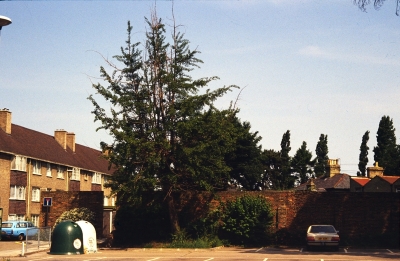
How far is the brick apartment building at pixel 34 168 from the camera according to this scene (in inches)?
2184

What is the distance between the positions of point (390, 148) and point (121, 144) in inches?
1950

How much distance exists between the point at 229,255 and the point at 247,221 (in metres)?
7.41

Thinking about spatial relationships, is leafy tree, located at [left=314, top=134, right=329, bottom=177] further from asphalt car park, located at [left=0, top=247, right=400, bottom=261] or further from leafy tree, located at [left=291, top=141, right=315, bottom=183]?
asphalt car park, located at [left=0, top=247, right=400, bottom=261]

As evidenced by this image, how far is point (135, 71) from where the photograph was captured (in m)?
37.5

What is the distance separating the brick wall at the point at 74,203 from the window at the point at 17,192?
46.4 ft

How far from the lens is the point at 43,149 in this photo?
2564 inches

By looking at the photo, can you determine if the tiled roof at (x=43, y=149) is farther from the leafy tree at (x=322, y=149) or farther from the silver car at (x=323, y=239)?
the leafy tree at (x=322, y=149)

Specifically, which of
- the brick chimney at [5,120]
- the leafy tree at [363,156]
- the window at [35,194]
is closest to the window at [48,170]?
the window at [35,194]

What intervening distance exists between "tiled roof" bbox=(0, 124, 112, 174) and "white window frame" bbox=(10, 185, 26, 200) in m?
3.12

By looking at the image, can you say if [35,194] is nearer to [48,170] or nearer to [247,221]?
[48,170]

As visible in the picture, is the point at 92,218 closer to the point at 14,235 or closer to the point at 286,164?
the point at 14,235

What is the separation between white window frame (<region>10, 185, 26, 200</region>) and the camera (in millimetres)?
56156

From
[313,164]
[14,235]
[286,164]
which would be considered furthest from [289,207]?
[313,164]

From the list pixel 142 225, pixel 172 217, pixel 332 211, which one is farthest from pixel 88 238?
pixel 332 211
